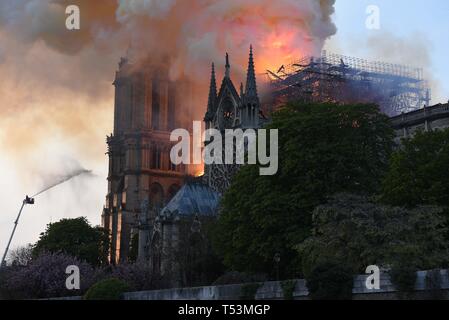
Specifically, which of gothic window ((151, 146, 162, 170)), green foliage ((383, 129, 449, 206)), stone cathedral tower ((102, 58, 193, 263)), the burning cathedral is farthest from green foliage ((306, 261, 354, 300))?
gothic window ((151, 146, 162, 170))

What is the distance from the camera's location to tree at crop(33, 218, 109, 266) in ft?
302

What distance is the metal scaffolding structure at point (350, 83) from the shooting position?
95.7 metres

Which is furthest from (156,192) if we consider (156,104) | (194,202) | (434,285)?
(434,285)

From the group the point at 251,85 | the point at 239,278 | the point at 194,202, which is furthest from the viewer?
the point at 194,202

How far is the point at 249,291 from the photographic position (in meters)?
43.1

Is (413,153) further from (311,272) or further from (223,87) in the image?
(223,87)

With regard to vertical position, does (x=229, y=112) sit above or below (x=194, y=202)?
above

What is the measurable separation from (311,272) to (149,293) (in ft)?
59.0

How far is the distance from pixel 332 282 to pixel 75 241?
204 feet

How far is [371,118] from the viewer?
56.5 meters

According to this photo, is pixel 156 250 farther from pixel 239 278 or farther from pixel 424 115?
pixel 239 278

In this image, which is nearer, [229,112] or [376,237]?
[376,237]
